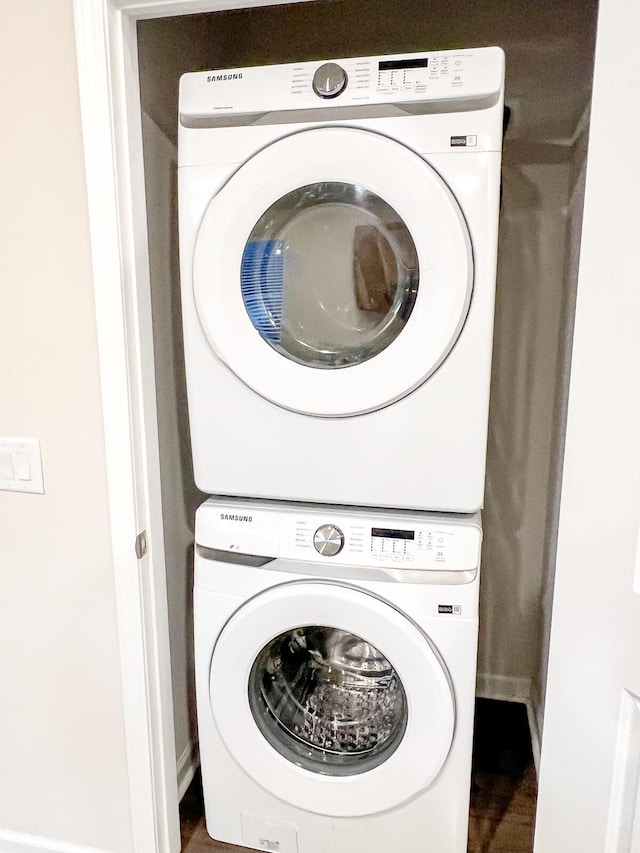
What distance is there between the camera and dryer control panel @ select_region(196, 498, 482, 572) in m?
1.29

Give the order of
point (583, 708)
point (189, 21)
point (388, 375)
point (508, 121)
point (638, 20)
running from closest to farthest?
point (638, 20) < point (583, 708) < point (388, 375) < point (189, 21) < point (508, 121)

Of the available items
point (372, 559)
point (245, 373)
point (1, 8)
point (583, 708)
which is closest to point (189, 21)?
point (1, 8)

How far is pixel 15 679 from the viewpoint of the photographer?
4.87 feet

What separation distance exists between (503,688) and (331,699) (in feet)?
2.83

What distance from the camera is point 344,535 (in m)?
1.33

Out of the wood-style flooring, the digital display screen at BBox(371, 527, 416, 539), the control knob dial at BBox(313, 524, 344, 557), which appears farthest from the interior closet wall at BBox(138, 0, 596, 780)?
the digital display screen at BBox(371, 527, 416, 539)

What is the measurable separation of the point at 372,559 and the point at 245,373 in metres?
0.46

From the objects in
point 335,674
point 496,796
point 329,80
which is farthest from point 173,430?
point 496,796

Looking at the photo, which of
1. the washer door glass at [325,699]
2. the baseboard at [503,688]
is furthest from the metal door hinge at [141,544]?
the baseboard at [503,688]

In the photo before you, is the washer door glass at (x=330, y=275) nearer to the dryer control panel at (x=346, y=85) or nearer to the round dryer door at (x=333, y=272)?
the round dryer door at (x=333, y=272)

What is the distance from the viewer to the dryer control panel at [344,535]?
1291mm

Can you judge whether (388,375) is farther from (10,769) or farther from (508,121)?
(10,769)

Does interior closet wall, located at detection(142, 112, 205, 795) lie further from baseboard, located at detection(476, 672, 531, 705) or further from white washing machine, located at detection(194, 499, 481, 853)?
baseboard, located at detection(476, 672, 531, 705)

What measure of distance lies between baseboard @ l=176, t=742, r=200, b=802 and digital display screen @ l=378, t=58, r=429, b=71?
1.67 m
